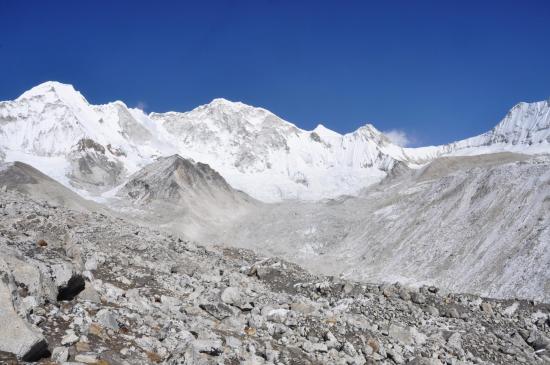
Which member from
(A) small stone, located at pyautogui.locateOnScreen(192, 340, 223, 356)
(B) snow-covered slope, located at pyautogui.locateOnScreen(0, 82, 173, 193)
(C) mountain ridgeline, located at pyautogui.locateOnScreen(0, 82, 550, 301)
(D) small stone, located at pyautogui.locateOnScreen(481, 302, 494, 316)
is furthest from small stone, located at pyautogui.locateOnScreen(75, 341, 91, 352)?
(B) snow-covered slope, located at pyautogui.locateOnScreen(0, 82, 173, 193)

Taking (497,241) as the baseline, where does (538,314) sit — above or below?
below

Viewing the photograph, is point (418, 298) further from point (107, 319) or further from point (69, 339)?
point (69, 339)

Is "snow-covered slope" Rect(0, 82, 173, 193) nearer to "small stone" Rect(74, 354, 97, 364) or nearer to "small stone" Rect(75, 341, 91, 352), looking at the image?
"small stone" Rect(75, 341, 91, 352)

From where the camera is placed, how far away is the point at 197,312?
1544 cm

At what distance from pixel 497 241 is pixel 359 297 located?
95.6ft

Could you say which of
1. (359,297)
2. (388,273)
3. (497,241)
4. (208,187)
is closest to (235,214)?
(208,187)

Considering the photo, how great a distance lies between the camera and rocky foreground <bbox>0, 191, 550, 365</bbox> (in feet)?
35.3

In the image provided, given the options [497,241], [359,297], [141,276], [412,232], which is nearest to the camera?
[141,276]

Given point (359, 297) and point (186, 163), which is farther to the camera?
point (186, 163)

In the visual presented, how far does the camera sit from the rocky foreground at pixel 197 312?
10.8 meters

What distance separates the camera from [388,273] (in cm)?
5153

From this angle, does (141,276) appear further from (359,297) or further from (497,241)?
(497,241)

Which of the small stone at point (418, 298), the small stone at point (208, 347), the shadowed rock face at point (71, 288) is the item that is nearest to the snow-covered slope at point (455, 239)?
the small stone at point (418, 298)

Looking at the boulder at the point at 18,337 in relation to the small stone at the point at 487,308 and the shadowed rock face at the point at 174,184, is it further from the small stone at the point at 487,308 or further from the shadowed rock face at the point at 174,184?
the shadowed rock face at the point at 174,184
